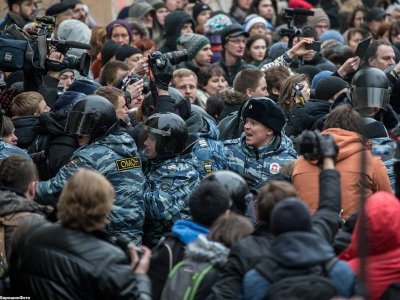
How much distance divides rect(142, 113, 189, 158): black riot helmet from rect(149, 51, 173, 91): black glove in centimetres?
105

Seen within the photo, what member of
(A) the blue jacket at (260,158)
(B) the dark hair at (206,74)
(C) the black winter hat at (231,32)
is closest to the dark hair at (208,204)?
(A) the blue jacket at (260,158)

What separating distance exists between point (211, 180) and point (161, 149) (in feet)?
5.56

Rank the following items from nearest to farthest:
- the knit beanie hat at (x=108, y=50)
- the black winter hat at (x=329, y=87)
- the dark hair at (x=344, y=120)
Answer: the dark hair at (x=344, y=120) < the black winter hat at (x=329, y=87) < the knit beanie hat at (x=108, y=50)

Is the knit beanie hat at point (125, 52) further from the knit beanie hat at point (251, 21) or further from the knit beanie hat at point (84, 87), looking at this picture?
the knit beanie hat at point (251, 21)

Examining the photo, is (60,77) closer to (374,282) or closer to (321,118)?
(321,118)

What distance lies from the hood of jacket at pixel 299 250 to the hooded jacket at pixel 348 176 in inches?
61.3

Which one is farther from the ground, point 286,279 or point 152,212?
point 286,279

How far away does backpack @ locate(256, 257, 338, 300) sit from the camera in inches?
266

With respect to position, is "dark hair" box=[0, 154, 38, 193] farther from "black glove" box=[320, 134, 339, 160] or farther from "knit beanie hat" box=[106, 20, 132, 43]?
"knit beanie hat" box=[106, 20, 132, 43]

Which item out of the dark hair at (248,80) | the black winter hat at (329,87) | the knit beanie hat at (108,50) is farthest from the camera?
the knit beanie hat at (108,50)

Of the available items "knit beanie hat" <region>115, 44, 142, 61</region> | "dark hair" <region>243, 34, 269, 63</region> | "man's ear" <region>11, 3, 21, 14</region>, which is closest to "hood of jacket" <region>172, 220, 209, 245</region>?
"knit beanie hat" <region>115, 44, 142, 61</region>

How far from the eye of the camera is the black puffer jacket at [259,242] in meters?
7.03

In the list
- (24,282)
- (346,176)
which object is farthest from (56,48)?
(24,282)

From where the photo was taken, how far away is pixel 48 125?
998 centimetres
